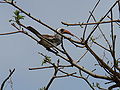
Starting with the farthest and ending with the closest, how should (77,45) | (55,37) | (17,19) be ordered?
(55,37), (77,45), (17,19)

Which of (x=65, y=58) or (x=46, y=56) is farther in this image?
(x=46, y=56)

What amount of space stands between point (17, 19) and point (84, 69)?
2.37 feet

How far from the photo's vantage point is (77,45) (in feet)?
8.42

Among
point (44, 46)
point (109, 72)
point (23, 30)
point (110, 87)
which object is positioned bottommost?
point (110, 87)

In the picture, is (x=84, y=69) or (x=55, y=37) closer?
(x=84, y=69)

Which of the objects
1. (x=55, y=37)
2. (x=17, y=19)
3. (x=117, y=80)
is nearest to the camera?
(x=117, y=80)

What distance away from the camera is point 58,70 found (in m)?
2.66

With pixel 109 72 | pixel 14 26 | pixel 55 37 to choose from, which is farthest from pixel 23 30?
pixel 109 72

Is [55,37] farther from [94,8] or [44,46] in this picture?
[94,8]

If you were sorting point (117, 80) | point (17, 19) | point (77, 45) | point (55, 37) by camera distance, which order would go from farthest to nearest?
1. point (55, 37)
2. point (77, 45)
3. point (17, 19)
4. point (117, 80)

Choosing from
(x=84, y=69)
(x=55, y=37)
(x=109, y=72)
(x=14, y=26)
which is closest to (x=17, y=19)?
(x=14, y=26)

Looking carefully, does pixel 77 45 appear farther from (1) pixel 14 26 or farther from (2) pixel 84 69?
(1) pixel 14 26

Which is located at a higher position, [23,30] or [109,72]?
[23,30]

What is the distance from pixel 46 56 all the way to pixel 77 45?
489 millimetres
